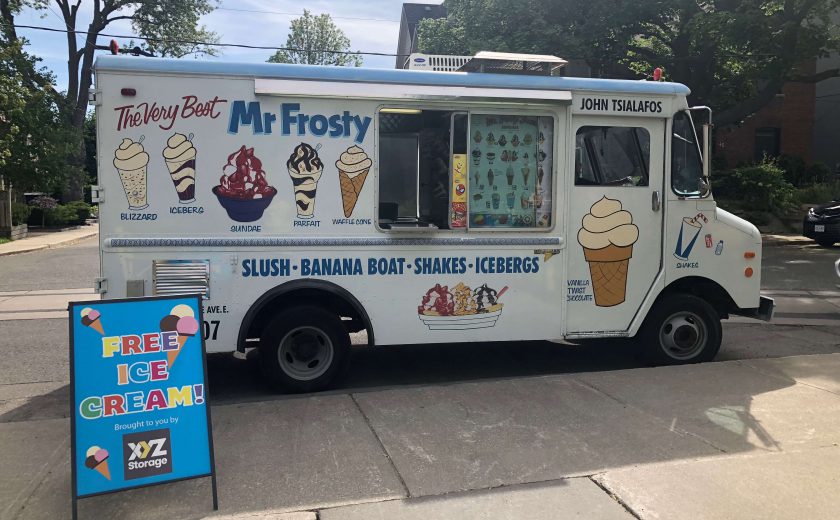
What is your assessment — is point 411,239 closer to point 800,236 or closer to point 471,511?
point 471,511

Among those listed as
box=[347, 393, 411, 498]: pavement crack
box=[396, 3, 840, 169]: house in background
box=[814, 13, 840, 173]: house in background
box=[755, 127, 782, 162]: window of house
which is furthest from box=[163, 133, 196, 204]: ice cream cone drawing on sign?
box=[814, 13, 840, 173]: house in background

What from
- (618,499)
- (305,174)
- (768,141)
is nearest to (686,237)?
(618,499)

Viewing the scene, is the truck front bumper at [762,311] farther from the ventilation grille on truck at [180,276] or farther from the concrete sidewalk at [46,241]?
the concrete sidewalk at [46,241]

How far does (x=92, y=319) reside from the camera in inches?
139

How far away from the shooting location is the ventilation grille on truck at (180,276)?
5305mm

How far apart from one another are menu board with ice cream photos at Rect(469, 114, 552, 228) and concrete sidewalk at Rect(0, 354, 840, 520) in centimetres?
150

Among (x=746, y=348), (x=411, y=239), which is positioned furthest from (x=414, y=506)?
(x=746, y=348)

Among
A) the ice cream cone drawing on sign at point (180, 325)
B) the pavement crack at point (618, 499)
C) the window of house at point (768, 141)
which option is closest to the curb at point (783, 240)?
the window of house at point (768, 141)

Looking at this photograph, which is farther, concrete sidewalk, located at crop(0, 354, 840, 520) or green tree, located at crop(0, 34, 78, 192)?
green tree, located at crop(0, 34, 78, 192)

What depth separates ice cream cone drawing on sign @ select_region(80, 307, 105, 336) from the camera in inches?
138

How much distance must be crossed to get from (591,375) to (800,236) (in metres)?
17.9

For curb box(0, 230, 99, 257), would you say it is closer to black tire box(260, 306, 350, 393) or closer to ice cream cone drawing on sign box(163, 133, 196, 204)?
ice cream cone drawing on sign box(163, 133, 196, 204)

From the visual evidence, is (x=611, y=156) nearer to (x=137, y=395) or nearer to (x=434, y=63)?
(x=434, y=63)

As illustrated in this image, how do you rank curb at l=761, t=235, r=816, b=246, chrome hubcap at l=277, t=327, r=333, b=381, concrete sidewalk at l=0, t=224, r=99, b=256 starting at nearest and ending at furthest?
1. chrome hubcap at l=277, t=327, r=333, b=381
2. curb at l=761, t=235, r=816, b=246
3. concrete sidewalk at l=0, t=224, r=99, b=256
